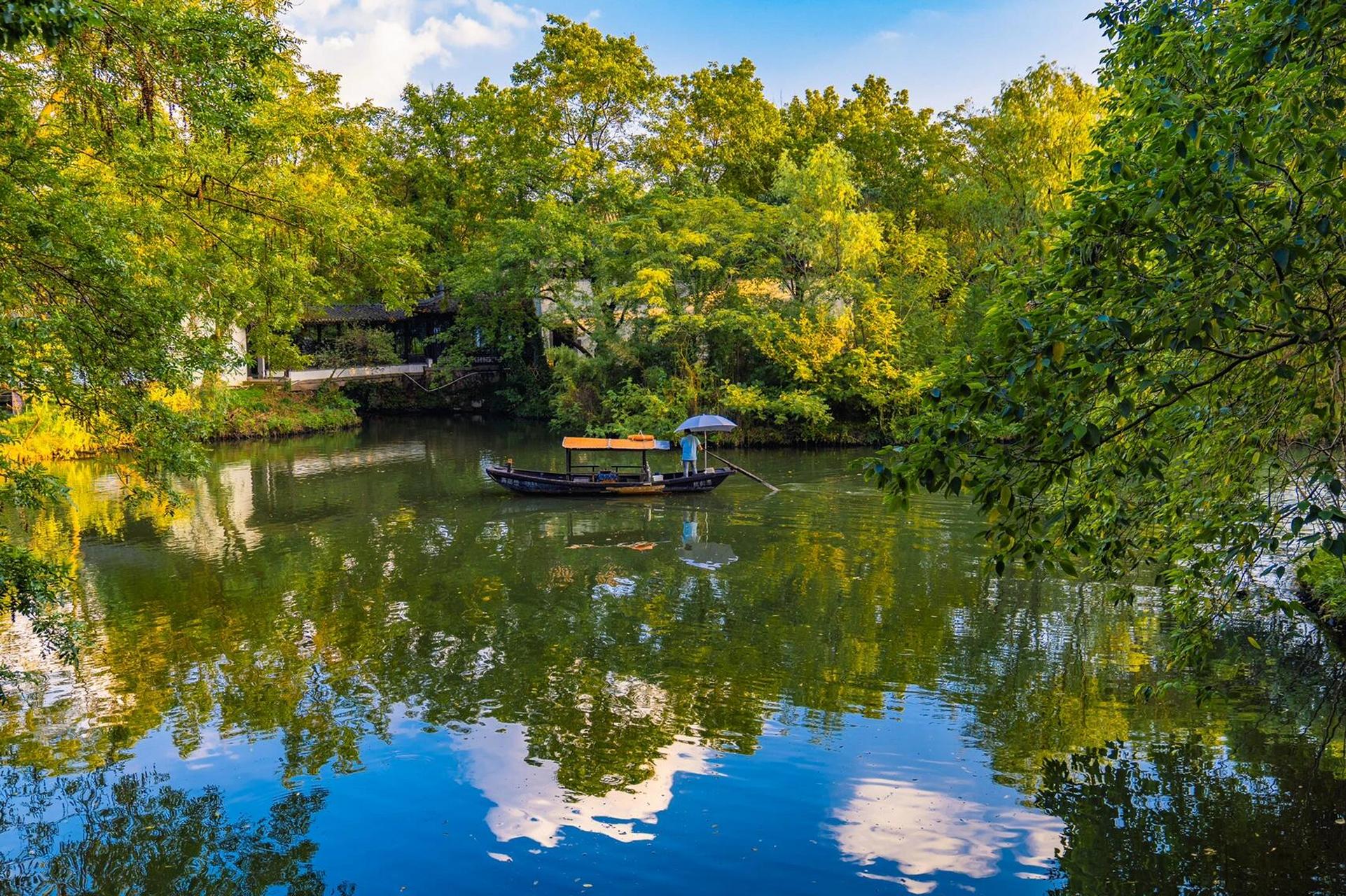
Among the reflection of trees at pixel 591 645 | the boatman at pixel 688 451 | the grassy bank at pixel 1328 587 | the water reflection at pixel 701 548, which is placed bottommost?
the reflection of trees at pixel 591 645

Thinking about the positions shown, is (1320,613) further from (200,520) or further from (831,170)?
(831,170)

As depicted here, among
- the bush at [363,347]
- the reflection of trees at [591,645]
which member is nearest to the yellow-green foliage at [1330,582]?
the reflection of trees at [591,645]

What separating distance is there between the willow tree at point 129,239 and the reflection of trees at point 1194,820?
829cm

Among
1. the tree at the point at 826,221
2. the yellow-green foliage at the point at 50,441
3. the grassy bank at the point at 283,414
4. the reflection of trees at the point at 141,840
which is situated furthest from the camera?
the grassy bank at the point at 283,414

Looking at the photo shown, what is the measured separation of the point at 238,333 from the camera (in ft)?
133

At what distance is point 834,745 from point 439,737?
3.97 m

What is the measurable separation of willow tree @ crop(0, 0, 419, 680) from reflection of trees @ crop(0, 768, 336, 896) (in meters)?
1.30

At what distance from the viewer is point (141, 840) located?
7.54 meters

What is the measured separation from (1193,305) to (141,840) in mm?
8338

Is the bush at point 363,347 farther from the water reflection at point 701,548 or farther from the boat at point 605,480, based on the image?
the water reflection at point 701,548

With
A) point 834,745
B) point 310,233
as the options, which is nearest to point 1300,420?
point 834,745

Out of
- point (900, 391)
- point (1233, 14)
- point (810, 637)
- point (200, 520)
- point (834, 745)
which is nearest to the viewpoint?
point (1233, 14)

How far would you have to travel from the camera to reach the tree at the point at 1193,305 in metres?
4.68

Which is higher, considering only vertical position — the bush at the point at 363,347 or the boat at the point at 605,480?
the bush at the point at 363,347
